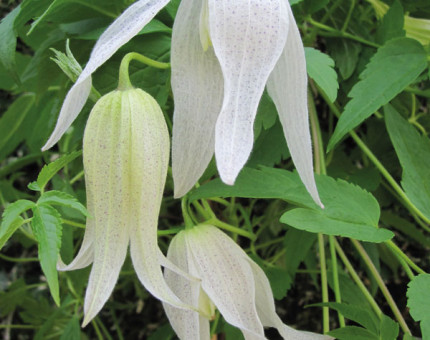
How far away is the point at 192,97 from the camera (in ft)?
1.42

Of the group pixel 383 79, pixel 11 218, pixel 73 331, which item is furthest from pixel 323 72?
pixel 73 331

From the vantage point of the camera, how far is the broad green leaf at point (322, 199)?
0.47 m

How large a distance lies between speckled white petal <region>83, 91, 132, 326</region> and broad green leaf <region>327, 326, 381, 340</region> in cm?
21

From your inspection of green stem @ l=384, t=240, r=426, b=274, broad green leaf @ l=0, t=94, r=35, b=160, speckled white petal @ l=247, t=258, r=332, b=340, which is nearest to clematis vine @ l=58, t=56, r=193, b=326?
speckled white petal @ l=247, t=258, r=332, b=340

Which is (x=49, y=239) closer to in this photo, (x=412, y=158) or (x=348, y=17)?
(x=412, y=158)

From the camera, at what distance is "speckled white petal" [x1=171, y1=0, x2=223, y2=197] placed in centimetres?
43

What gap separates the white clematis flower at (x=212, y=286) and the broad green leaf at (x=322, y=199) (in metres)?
0.04

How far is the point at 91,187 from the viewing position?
420 millimetres

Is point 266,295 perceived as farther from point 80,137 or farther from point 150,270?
point 80,137

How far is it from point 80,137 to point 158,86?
0.34 feet

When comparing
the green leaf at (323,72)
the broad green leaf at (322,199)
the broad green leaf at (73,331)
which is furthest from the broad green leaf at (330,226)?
the broad green leaf at (73,331)

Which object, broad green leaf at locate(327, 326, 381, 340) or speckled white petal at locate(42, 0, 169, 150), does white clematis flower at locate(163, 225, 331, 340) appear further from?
speckled white petal at locate(42, 0, 169, 150)

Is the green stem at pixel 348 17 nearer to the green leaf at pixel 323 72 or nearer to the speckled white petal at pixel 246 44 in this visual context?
the green leaf at pixel 323 72

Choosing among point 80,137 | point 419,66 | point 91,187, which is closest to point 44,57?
point 80,137
